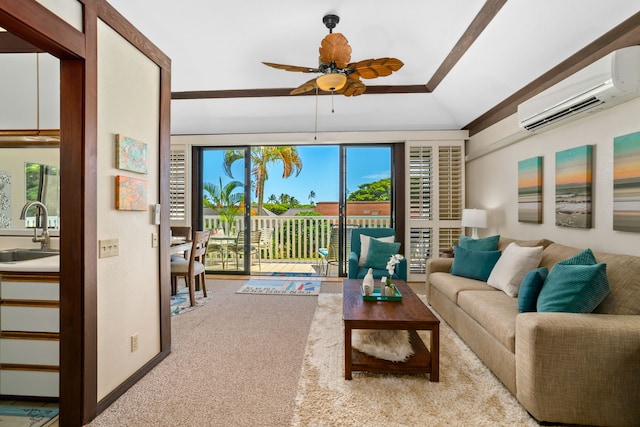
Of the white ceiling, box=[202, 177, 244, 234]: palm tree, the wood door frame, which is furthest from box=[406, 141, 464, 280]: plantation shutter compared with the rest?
the wood door frame

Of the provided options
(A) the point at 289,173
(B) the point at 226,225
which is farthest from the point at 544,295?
(A) the point at 289,173

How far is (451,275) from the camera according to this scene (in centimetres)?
369

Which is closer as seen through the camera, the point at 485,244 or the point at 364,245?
the point at 485,244

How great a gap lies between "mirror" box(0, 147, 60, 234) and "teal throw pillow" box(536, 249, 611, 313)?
3.97 metres

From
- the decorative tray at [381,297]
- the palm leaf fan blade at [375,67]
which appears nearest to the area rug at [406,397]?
the decorative tray at [381,297]

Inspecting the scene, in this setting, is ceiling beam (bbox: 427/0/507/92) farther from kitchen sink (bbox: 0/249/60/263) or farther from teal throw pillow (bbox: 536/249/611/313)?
kitchen sink (bbox: 0/249/60/263)

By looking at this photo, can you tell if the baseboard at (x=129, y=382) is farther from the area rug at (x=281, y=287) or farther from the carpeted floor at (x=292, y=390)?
the area rug at (x=281, y=287)

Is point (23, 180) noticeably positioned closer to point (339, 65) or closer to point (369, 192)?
point (339, 65)

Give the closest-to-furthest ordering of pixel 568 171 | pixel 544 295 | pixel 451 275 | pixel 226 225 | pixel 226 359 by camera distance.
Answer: pixel 544 295, pixel 226 359, pixel 568 171, pixel 451 275, pixel 226 225

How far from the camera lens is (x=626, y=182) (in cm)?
240

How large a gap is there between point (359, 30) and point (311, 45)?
0.57 metres

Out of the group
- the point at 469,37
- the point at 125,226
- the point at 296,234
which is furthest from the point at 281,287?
the point at 469,37

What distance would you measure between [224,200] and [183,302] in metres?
2.43

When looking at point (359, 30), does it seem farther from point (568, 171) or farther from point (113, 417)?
point (113, 417)
